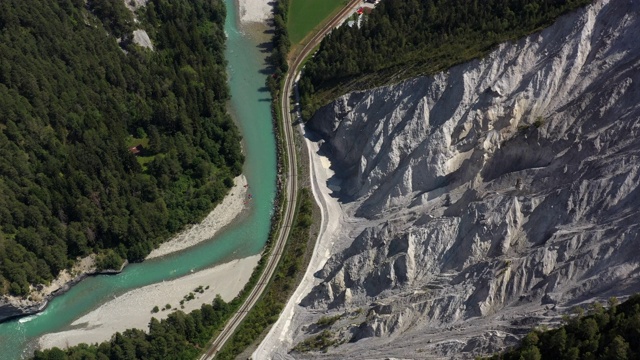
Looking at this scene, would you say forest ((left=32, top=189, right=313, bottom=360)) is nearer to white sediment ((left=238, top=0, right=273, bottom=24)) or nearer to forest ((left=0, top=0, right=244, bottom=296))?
forest ((left=0, top=0, right=244, bottom=296))

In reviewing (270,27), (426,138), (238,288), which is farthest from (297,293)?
(270,27)

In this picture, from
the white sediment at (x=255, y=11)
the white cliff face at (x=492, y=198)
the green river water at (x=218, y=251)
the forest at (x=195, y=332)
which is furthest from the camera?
the white sediment at (x=255, y=11)

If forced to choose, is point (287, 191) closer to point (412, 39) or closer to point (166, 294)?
point (166, 294)

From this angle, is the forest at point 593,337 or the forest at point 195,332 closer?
the forest at point 593,337

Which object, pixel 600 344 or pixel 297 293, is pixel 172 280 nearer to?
pixel 297 293

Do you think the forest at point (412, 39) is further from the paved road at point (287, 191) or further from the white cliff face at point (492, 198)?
the paved road at point (287, 191)

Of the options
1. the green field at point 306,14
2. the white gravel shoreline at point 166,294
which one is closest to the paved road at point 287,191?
the green field at point 306,14

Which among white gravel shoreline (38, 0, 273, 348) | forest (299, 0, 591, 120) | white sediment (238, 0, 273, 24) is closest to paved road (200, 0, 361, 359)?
white gravel shoreline (38, 0, 273, 348)
